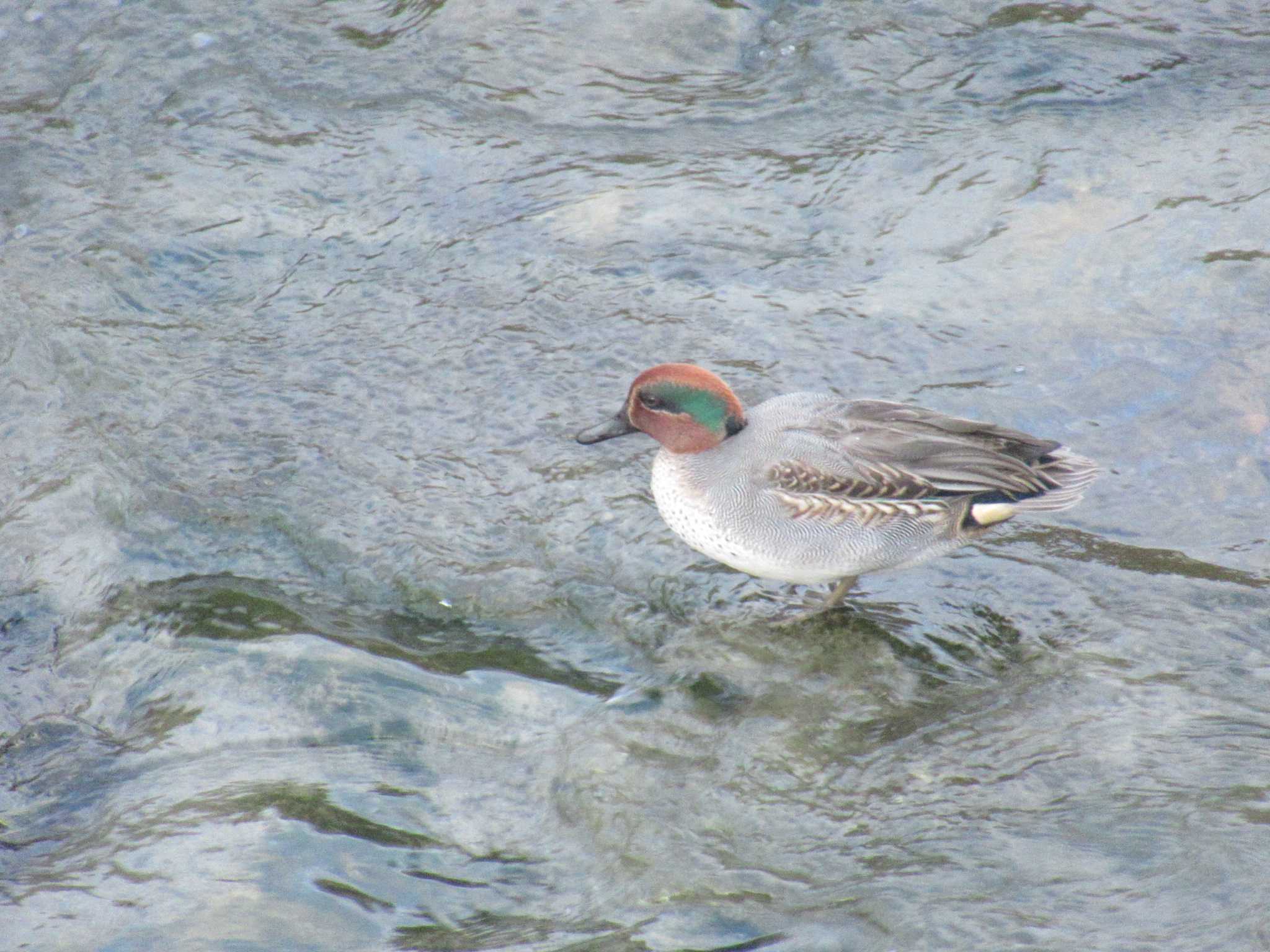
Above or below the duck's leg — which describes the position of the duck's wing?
above

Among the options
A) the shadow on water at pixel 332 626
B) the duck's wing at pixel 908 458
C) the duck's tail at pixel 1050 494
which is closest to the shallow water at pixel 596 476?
the shadow on water at pixel 332 626

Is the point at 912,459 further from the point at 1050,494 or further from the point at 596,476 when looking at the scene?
the point at 596,476

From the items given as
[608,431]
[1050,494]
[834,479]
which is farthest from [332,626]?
[1050,494]

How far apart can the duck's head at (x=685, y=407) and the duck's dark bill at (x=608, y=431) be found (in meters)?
0.10

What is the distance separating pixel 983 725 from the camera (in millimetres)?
4312

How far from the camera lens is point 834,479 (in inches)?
188

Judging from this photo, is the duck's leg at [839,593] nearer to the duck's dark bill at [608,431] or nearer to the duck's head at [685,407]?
the duck's head at [685,407]

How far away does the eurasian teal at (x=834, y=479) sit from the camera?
477 cm

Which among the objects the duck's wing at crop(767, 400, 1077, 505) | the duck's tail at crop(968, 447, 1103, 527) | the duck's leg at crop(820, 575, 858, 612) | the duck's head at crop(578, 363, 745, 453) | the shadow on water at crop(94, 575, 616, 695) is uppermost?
the duck's head at crop(578, 363, 745, 453)


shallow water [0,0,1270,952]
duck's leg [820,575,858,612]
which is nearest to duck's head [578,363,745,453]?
shallow water [0,0,1270,952]

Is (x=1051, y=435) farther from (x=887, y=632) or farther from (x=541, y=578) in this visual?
(x=541, y=578)

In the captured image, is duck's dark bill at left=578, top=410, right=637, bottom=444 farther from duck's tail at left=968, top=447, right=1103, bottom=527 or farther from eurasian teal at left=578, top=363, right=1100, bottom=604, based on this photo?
duck's tail at left=968, top=447, right=1103, bottom=527

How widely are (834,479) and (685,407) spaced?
64cm

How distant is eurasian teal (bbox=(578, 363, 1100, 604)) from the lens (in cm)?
477
